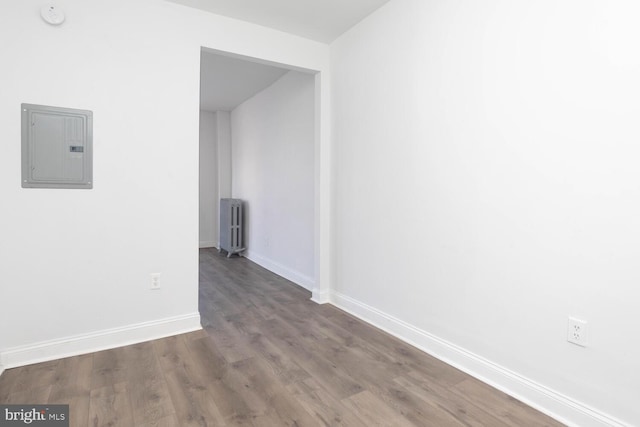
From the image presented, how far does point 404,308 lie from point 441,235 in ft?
2.13

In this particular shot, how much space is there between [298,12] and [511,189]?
2034 millimetres

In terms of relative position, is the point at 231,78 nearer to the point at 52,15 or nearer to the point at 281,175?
the point at 281,175

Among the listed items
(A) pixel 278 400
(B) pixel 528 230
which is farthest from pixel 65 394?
(B) pixel 528 230

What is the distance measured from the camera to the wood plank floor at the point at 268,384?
1.71 metres

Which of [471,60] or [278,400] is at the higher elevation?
[471,60]

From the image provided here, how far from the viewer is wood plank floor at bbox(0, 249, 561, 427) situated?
1.71 metres

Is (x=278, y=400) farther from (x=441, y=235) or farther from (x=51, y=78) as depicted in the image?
(x=51, y=78)

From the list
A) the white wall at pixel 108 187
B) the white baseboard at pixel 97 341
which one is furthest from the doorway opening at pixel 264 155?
the white baseboard at pixel 97 341

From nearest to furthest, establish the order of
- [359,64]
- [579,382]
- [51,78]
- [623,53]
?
[623,53] → [579,382] → [51,78] → [359,64]

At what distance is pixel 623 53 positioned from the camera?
58.1 inches

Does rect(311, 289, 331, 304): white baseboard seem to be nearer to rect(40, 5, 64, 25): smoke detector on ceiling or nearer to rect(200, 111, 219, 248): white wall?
rect(40, 5, 64, 25): smoke detector on ceiling

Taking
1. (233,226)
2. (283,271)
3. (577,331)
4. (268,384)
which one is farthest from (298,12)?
(233,226)

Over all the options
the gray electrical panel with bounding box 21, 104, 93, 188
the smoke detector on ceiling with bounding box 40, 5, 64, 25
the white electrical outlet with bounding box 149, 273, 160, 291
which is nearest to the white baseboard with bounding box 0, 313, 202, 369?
the white electrical outlet with bounding box 149, 273, 160, 291

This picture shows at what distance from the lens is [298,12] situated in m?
2.74
